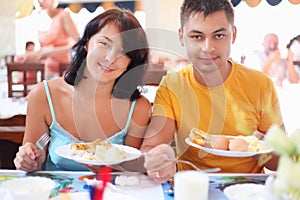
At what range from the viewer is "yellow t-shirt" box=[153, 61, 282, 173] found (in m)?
1.48

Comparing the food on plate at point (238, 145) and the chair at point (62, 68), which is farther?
the chair at point (62, 68)

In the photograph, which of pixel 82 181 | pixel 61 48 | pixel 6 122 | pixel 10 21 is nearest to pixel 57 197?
pixel 82 181

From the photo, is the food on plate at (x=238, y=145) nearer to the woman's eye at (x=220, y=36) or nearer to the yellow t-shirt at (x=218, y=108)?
the yellow t-shirt at (x=218, y=108)

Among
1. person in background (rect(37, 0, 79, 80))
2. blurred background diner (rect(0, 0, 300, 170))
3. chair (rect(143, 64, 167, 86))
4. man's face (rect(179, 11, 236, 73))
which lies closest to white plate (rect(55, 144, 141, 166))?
man's face (rect(179, 11, 236, 73))

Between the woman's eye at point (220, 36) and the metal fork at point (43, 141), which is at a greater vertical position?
the woman's eye at point (220, 36)

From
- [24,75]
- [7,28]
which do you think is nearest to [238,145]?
[24,75]

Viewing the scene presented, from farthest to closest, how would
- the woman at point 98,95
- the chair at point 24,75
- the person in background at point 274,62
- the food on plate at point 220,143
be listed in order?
1. the person in background at point 274,62
2. the chair at point 24,75
3. the woman at point 98,95
4. the food on plate at point 220,143

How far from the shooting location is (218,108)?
1.52 metres

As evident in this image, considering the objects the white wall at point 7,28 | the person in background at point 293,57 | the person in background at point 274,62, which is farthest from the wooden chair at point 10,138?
the person in background at point 293,57

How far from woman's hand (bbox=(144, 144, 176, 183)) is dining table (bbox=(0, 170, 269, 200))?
23 millimetres

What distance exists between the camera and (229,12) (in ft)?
4.96

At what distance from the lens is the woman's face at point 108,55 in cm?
139

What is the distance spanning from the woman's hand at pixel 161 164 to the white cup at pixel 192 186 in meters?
0.22

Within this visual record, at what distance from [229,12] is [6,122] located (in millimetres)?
1236
